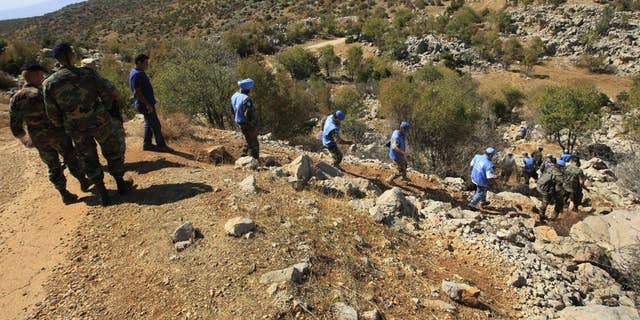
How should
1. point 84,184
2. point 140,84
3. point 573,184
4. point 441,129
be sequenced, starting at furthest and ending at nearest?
point 441,129 < point 573,184 < point 140,84 < point 84,184

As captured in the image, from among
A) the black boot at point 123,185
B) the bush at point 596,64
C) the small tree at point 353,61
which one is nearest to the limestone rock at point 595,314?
the black boot at point 123,185

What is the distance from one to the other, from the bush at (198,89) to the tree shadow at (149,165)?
9.51 metres

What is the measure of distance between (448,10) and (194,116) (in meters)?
44.3

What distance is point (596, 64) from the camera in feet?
108

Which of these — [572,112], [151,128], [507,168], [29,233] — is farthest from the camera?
[572,112]

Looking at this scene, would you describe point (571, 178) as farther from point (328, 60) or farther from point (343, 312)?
point (328, 60)

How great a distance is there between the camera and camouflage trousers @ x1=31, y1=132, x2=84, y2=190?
17.4 feet

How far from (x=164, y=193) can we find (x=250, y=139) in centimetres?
197

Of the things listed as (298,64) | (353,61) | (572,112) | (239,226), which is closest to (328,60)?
(353,61)

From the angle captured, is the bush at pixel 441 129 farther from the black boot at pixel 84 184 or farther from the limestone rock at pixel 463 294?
the black boot at pixel 84 184

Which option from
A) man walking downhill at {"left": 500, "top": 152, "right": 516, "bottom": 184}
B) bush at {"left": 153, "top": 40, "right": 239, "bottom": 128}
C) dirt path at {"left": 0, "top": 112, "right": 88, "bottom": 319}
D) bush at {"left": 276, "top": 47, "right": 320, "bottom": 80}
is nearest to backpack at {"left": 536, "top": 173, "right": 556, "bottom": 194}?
man walking downhill at {"left": 500, "top": 152, "right": 516, "bottom": 184}

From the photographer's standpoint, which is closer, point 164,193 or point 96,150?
point 96,150

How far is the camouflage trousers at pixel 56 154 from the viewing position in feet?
17.4

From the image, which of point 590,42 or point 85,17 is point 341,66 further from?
point 85,17
